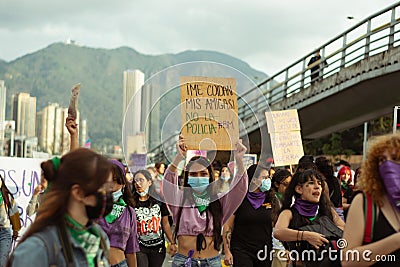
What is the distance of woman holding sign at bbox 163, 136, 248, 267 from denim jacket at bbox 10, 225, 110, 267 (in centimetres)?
330

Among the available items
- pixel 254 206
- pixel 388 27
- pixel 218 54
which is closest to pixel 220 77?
pixel 218 54

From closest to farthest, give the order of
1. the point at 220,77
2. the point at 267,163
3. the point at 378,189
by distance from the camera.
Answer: the point at 378,189 < the point at 220,77 < the point at 267,163

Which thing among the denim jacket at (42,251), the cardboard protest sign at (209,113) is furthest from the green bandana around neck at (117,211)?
the denim jacket at (42,251)

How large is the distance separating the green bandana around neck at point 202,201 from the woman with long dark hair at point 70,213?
331cm

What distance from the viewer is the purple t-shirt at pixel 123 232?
6.02 meters

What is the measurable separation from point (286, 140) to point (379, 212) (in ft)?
24.6

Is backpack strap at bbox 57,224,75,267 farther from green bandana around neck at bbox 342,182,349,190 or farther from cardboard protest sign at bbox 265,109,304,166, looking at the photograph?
cardboard protest sign at bbox 265,109,304,166

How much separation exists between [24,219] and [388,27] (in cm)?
919

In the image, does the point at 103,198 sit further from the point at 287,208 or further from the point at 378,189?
the point at 287,208

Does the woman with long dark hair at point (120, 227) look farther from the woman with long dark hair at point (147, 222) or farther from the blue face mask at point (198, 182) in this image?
the woman with long dark hair at point (147, 222)

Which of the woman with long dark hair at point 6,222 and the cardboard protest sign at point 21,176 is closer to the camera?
the woman with long dark hair at point 6,222

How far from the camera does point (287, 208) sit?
5.86m

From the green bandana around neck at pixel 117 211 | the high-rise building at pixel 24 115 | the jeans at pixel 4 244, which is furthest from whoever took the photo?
the high-rise building at pixel 24 115

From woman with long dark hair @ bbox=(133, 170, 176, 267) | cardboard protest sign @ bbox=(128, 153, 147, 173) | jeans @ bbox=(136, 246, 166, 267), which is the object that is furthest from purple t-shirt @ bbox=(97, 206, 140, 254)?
jeans @ bbox=(136, 246, 166, 267)
